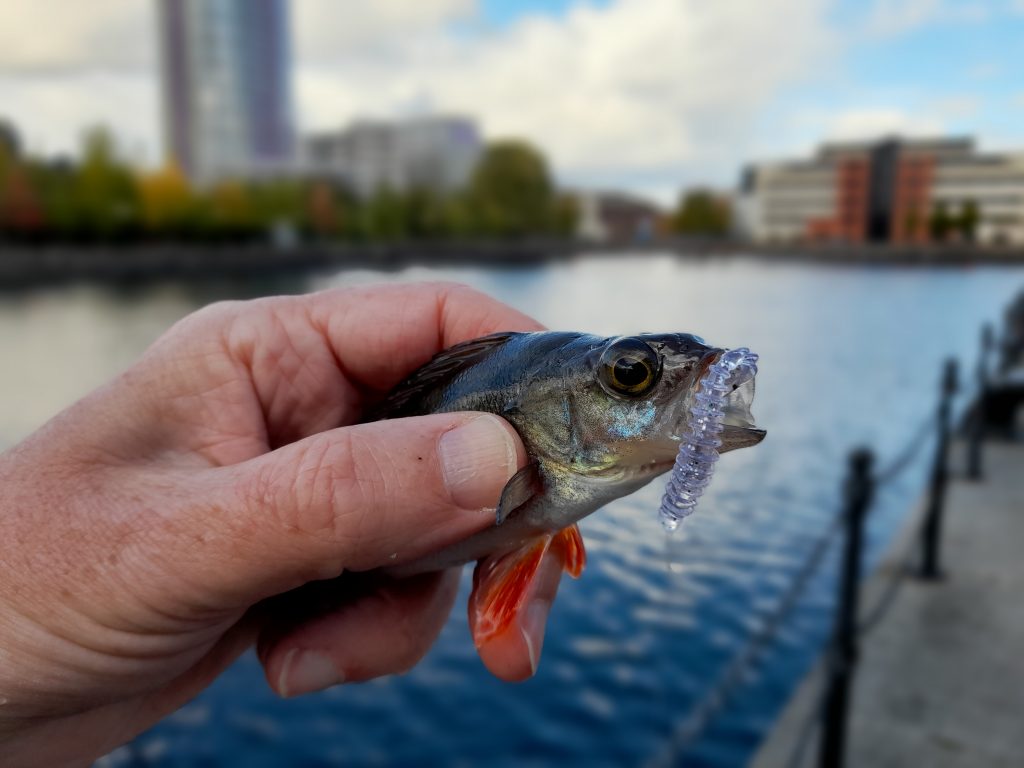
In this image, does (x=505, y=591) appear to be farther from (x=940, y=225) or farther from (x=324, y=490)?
(x=940, y=225)

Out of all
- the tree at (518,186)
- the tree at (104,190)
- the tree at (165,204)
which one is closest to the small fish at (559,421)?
the tree at (104,190)

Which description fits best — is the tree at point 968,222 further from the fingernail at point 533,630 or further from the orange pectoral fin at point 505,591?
the orange pectoral fin at point 505,591

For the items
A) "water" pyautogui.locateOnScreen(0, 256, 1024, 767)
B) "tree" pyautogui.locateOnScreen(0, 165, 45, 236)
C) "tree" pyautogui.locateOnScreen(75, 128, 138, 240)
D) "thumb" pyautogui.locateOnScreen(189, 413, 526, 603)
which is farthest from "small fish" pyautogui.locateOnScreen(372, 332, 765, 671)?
"tree" pyautogui.locateOnScreen(75, 128, 138, 240)

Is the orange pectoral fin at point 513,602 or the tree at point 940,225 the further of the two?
the tree at point 940,225

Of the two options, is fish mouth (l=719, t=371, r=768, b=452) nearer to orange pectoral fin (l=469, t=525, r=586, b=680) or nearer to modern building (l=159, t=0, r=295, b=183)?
orange pectoral fin (l=469, t=525, r=586, b=680)

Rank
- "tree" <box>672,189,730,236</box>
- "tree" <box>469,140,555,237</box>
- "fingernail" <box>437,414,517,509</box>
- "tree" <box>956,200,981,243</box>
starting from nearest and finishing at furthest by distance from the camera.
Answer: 1. "fingernail" <box>437,414,517,509</box>
2. "tree" <box>469,140,555,237</box>
3. "tree" <box>956,200,981,243</box>
4. "tree" <box>672,189,730,236</box>

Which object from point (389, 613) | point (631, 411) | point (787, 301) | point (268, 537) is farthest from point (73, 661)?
point (787, 301)

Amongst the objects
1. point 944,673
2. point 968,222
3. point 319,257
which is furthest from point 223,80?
point 944,673
